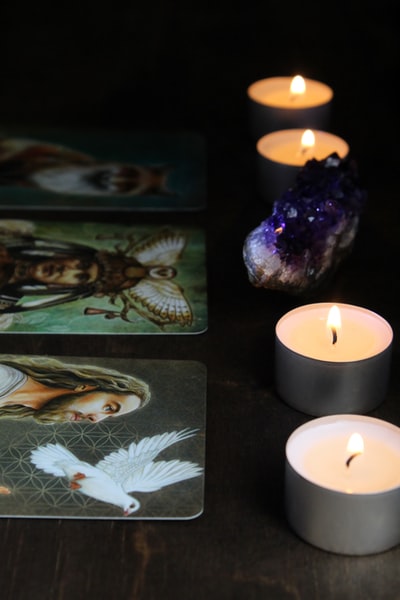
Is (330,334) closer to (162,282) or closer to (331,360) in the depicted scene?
(331,360)

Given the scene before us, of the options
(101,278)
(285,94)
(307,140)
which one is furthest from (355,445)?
(285,94)

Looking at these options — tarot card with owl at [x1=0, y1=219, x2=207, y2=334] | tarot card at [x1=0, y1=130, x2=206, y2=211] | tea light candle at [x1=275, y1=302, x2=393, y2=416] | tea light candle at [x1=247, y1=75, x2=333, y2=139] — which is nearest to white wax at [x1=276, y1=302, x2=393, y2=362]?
tea light candle at [x1=275, y1=302, x2=393, y2=416]

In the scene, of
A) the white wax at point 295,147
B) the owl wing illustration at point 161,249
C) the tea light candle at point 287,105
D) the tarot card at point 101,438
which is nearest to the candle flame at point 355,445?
the tarot card at point 101,438

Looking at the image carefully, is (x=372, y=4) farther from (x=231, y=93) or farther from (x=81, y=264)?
(x=81, y=264)

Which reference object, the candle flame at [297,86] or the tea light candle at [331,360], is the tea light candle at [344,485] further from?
the candle flame at [297,86]

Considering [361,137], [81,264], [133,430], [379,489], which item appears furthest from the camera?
[361,137]

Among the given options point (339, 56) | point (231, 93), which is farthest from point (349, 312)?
point (339, 56)
